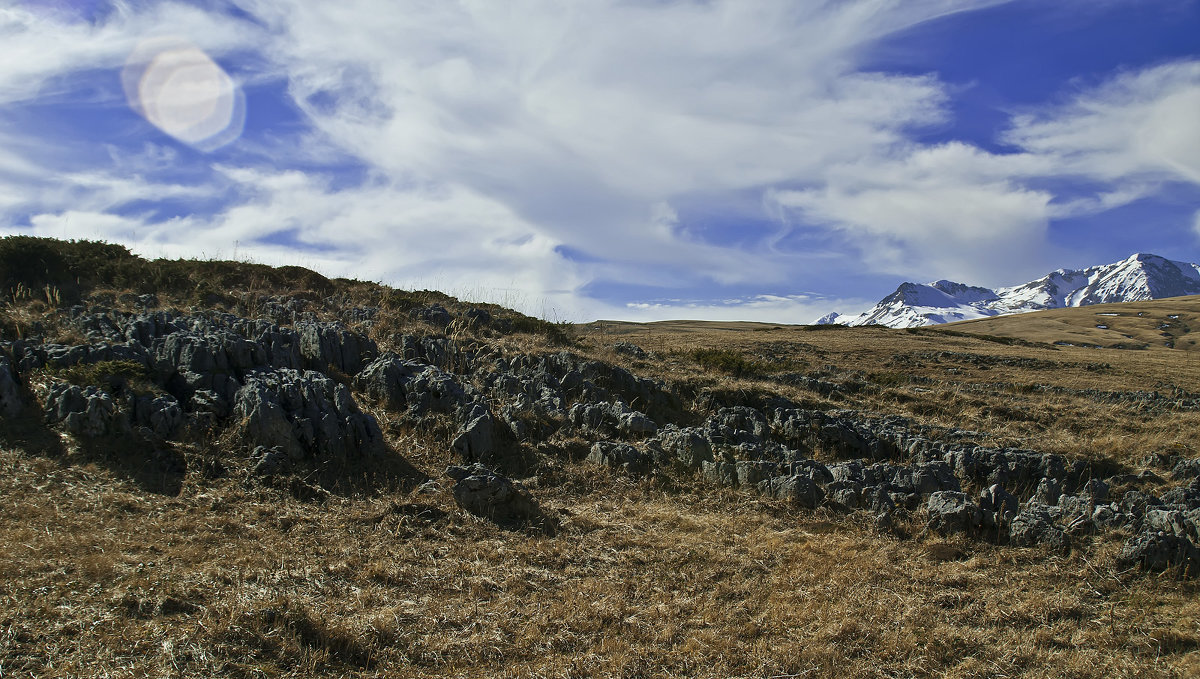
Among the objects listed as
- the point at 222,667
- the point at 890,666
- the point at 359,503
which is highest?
the point at 359,503

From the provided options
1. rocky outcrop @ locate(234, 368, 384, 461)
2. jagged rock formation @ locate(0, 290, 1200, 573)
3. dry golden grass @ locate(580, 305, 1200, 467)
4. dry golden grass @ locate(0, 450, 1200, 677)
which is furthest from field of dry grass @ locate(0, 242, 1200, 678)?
dry golden grass @ locate(580, 305, 1200, 467)

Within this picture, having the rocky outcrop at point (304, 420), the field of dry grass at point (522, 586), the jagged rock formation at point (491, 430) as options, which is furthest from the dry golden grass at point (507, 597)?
the rocky outcrop at point (304, 420)

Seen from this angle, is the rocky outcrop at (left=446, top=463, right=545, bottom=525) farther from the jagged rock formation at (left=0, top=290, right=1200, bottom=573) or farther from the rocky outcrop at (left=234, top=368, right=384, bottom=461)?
the rocky outcrop at (left=234, top=368, right=384, bottom=461)

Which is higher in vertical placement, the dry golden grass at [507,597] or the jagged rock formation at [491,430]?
the jagged rock formation at [491,430]

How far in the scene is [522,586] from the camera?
6059 mm

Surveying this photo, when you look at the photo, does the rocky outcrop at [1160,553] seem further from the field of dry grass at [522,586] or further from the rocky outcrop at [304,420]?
the rocky outcrop at [304,420]

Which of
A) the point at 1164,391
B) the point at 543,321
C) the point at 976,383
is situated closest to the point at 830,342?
the point at 976,383

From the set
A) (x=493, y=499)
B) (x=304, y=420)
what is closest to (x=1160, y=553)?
(x=493, y=499)

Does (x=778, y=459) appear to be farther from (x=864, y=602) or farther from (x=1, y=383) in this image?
(x=1, y=383)

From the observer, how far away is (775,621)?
5613 mm

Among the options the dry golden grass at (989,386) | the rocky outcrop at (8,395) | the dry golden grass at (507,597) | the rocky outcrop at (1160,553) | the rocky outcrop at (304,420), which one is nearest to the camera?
the dry golden grass at (507,597)

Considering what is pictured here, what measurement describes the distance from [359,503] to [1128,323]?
148018mm

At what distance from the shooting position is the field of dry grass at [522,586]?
4751 mm

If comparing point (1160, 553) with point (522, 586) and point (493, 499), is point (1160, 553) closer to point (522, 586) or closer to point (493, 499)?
point (522, 586)
